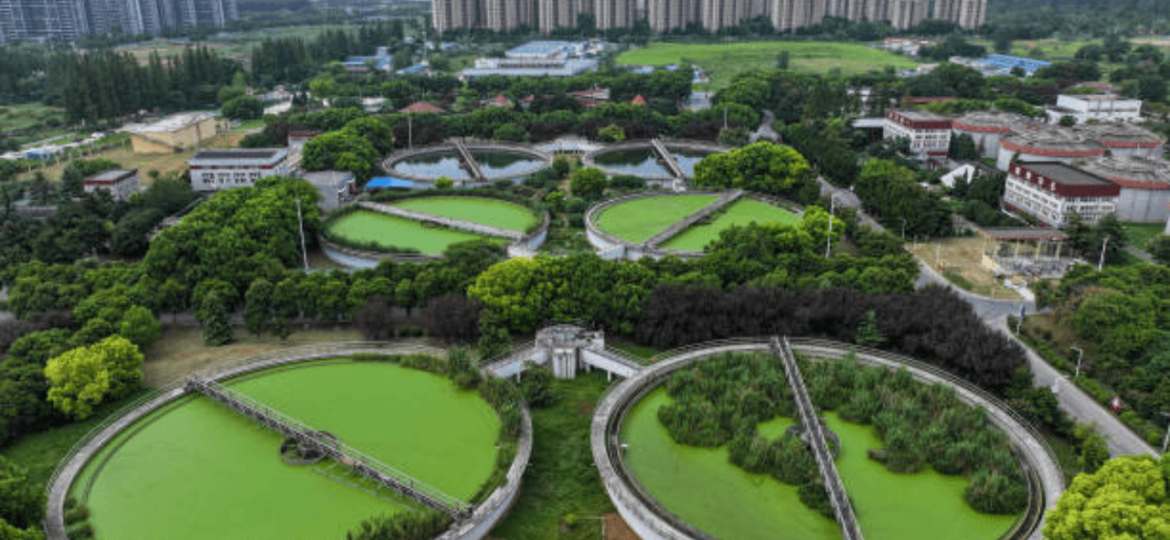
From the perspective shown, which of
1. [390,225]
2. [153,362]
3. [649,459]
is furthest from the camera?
[390,225]

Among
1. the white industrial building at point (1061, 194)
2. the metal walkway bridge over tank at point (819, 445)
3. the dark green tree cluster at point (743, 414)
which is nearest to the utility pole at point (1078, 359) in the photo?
the metal walkway bridge over tank at point (819, 445)

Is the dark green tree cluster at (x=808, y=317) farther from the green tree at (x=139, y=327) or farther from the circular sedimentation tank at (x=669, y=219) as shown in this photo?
the green tree at (x=139, y=327)

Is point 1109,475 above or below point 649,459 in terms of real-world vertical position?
above

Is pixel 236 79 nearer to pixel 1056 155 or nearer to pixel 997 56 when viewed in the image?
pixel 1056 155

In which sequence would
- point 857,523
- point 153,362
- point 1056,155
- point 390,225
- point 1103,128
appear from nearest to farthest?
point 857,523 → point 153,362 → point 390,225 → point 1056,155 → point 1103,128

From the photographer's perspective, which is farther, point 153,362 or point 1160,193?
point 1160,193

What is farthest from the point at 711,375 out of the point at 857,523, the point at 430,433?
the point at 430,433
